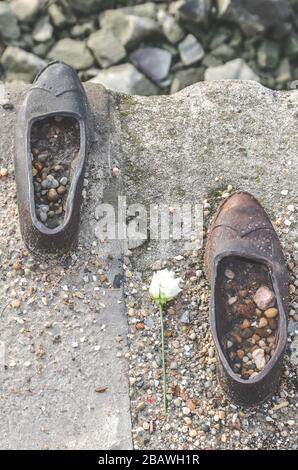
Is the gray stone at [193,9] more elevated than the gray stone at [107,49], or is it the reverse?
the gray stone at [193,9]

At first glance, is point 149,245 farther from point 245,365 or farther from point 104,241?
point 245,365

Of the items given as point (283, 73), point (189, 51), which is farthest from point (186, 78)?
point (283, 73)

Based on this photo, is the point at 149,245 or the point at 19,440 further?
the point at 149,245

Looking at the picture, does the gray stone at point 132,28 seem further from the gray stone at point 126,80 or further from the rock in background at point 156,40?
the gray stone at point 126,80

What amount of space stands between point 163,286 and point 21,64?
2546 mm

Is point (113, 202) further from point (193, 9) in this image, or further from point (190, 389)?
point (193, 9)

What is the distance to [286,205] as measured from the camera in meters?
3.66

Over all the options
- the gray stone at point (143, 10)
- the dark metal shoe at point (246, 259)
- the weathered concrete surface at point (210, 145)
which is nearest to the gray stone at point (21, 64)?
the gray stone at point (143, 10)

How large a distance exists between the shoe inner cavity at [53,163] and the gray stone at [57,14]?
185 centimetres

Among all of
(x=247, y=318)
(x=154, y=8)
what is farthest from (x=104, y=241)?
(x=154, y=8)

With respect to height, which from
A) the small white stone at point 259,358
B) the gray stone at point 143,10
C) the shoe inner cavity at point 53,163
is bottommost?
the small white stone at point 259,358

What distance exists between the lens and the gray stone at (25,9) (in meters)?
5.24
